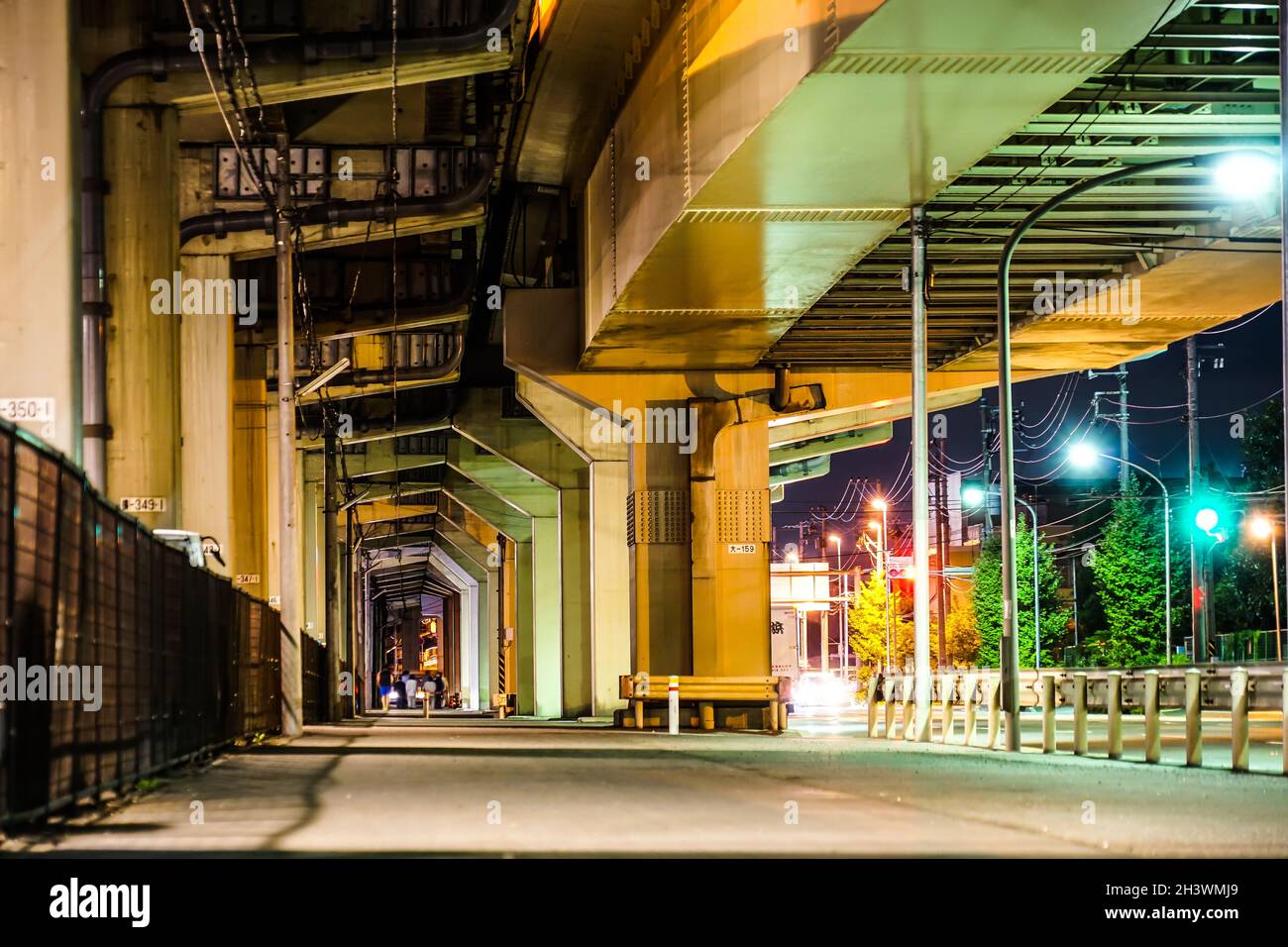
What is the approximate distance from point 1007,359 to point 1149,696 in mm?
7733

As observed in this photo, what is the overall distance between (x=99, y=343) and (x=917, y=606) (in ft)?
46.3

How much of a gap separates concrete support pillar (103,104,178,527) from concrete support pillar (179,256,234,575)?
6.05 metres

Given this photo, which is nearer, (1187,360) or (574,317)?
(574,317)

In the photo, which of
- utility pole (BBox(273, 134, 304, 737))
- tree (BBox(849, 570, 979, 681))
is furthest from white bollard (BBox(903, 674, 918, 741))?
tree (BBox(849, 570, 979, 681))

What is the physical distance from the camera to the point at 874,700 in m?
34.0

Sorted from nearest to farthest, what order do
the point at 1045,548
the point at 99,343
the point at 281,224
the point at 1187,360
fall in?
the point at 99,343 < the point at 281,224 < the point at 1187,360 < the point at 1045,548

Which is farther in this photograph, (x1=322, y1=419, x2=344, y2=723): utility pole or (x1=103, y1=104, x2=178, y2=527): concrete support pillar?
(x1=322, y1=419, x2=344, y2=723): utility pole

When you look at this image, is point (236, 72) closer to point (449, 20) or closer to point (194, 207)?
point (449, 20)

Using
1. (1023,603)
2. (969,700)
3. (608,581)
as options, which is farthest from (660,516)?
(1023,603)

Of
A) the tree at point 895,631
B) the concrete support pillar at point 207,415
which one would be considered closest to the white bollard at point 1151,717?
the concrete support pillar at point 207,415

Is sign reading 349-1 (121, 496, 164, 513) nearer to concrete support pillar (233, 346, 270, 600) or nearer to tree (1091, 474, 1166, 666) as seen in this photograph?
concrete support pillar (233, 346, 270, 600)

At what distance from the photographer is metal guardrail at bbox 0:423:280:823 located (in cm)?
1099

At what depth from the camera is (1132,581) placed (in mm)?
89625
